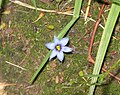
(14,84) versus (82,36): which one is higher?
(82,36)

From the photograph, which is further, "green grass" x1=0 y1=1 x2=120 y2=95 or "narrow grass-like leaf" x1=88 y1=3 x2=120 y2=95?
"green grass" x1=0 y1=1 x2=120 y2=95

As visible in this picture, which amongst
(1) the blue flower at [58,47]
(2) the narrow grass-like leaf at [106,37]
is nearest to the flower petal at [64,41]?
(1) the blue flower at [58,47]

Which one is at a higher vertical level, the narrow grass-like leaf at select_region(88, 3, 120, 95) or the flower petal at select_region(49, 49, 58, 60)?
the narrow grass-like leaf at select_region(88, 3, 120, 95)

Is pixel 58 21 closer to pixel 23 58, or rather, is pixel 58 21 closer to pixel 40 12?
pixel 40 12

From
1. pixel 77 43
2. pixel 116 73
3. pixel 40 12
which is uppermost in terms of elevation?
pixel 40 12

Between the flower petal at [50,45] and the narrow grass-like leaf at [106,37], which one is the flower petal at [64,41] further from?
the narrow grass-like leaf at [106,37]

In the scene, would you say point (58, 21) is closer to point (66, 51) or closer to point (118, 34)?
point (66, 51)

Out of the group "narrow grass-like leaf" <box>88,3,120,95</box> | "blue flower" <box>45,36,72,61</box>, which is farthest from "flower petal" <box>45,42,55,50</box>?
"narrow grass-like leaf" <box>88,3,120,95</box>

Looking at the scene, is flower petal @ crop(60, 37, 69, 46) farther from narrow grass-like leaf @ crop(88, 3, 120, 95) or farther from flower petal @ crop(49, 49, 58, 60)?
A: narrow grass-like leaf @ crop(88, 3, 120, 95)

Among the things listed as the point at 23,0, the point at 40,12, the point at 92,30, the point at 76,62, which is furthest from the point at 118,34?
the point at 23,0
